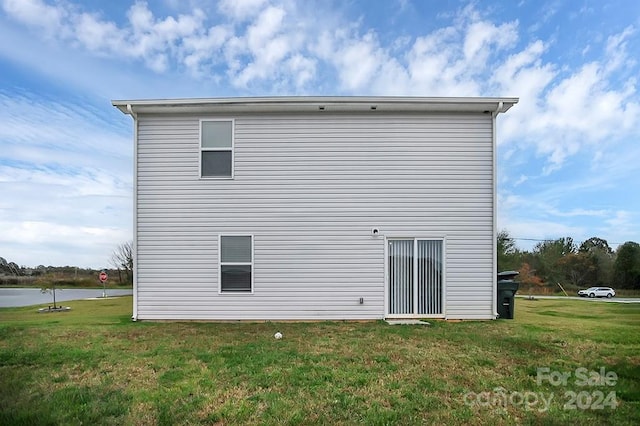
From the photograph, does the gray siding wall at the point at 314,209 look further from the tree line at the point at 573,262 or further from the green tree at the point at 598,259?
the green tree at the point at 598,259

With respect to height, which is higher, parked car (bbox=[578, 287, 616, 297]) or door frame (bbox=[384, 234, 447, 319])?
door frame (bbox=[384, 234, 447, 319])

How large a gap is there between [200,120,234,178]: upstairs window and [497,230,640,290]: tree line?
17.1 m

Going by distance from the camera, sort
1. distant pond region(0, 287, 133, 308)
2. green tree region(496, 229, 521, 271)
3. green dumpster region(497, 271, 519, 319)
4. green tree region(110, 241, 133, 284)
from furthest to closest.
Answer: green tree region(496, 229, 521, 271) < green tree region(110, 241, 133, 284) < distant pond region(0, 287, 133, 308) < green dumpster region(497, 271, 519, 319)

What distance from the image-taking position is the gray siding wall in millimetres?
7930

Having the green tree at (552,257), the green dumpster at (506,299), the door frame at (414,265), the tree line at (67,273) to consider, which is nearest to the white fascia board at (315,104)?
the door frame at (414,265)

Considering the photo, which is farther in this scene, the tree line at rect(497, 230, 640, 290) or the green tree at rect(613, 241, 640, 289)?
the tree line at rect(497, 230, 640, 290)

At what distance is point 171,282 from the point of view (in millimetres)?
7973

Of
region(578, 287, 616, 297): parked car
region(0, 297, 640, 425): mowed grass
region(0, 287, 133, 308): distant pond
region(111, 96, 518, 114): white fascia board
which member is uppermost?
region(111, 96, 518, 114): white fascia board

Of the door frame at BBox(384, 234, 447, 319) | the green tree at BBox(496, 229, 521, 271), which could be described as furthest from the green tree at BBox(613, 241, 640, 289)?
the door frame at BBox(384, 234, 447, 319)

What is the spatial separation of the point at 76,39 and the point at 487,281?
1121 centimetres

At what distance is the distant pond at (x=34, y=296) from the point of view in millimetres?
10570

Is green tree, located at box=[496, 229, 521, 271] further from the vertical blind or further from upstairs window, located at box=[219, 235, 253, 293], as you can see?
upstairs window, located at box=[219, 235, 253, 293]

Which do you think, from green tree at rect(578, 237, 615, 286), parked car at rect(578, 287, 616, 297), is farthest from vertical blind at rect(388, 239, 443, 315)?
green tree at rect(578, 237, 615, 286)

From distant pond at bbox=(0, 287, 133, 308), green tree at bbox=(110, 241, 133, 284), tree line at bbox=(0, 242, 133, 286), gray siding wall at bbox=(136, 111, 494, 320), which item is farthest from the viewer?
green tree at bbox=(110, 241, 133, 284)
